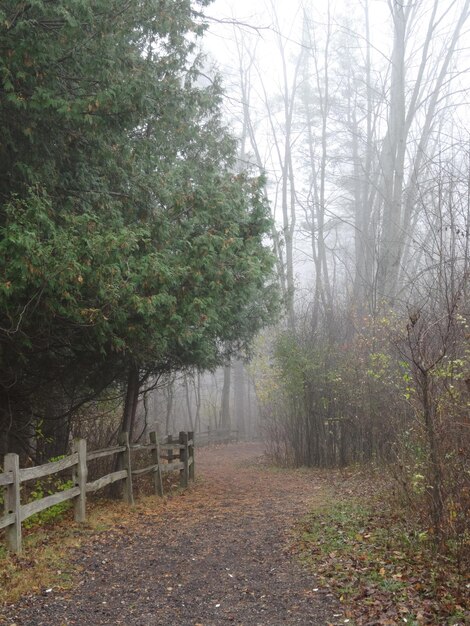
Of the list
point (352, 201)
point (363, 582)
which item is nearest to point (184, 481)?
point (363, 582)

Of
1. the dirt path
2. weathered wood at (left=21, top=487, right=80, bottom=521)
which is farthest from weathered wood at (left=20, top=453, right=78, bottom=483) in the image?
the dirt path

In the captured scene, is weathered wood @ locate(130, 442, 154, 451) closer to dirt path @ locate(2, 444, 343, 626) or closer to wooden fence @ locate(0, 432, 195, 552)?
wooden fence @ locate(0, 432, 195, 552)

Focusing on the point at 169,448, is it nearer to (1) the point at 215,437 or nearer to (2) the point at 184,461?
(2) the point at 184,461

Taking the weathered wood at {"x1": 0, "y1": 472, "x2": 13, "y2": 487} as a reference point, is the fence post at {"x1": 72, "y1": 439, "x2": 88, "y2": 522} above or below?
below

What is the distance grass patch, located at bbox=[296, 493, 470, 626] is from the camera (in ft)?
14.9

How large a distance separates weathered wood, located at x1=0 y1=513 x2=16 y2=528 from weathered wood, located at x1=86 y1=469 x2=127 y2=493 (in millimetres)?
2079

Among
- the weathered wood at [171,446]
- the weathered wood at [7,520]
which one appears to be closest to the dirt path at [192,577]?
the weathered wood at [7,520]

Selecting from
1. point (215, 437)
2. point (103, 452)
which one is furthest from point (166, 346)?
point (215, 437)

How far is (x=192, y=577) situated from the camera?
233 inches

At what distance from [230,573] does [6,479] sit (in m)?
2.54

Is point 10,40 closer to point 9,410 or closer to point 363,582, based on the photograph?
point 9,410

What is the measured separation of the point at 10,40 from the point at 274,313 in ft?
29.7

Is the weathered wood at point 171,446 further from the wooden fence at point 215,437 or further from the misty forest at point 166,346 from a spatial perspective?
the wooden fence at point 215,437

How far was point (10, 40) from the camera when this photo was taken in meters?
6.87
